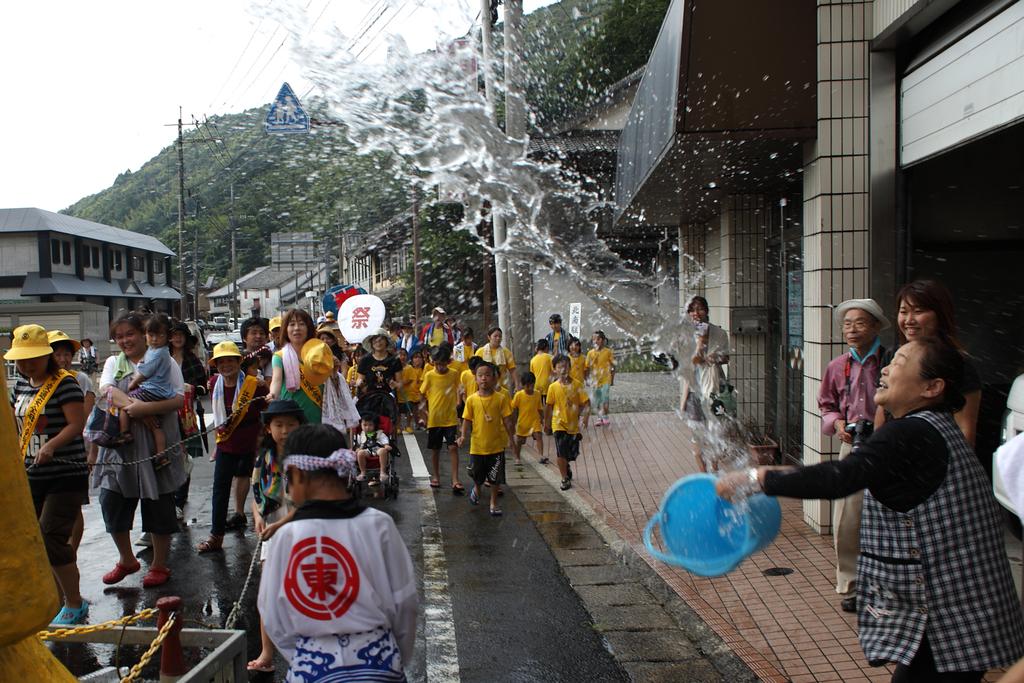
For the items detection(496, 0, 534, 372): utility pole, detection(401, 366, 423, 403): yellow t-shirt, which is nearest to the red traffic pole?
detection(401, 366, 423, 403): yellow t-shirt

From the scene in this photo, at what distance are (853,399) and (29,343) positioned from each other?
5.22m

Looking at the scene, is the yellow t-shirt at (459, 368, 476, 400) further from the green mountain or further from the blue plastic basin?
the green mountain

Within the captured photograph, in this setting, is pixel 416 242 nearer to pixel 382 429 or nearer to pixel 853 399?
pixel 382 429

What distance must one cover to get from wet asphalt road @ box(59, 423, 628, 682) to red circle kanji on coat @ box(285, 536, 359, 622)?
1168 millimetres

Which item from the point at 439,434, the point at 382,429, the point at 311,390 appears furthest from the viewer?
the point at 439,434

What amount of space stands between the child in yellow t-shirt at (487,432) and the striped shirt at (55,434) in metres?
4.04

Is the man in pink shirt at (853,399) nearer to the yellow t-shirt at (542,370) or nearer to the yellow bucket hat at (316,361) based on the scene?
the yellow bucket hat at (316,361)

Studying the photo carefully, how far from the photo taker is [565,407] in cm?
976

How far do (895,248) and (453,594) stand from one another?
432 centimetres

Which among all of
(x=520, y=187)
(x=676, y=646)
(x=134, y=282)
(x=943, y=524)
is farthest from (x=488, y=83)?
(x=134, y=282)

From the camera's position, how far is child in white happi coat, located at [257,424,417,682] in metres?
2.88

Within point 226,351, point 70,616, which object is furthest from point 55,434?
point 226,351

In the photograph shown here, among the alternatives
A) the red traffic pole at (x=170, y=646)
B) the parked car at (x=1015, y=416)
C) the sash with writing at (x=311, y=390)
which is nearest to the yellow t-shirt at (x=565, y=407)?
the sash with writing at (x=311, y=390)

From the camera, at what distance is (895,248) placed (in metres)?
6.62
